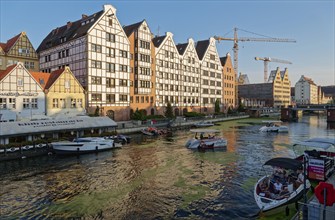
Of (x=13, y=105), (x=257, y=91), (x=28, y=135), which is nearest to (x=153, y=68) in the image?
(x=13, y=105)

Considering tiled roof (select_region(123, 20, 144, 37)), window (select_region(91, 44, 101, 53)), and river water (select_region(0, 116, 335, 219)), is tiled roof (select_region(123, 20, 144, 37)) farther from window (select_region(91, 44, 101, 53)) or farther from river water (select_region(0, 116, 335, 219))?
river water (select_region(0, 116, 335, 219))

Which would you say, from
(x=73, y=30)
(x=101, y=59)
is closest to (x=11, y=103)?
(x=101, y=59)

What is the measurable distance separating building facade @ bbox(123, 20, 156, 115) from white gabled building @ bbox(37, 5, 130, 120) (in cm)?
326

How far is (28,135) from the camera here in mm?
38344

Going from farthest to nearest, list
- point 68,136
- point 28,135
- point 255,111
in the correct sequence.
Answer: point 255,111, point 68,136, point 28,135

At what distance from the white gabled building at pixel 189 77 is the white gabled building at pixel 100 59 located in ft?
92.7

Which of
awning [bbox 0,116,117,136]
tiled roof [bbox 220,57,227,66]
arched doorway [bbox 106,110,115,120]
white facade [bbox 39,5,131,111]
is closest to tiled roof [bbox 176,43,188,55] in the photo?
white facade [bbox 39,5,131,111]

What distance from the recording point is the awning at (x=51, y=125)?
Answer: 3674cm

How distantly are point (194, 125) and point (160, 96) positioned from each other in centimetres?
1396

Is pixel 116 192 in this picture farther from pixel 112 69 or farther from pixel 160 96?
pixel 160 96

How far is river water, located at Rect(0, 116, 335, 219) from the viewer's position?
19.2 m

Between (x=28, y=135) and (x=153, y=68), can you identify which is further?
(x=153, y=68)

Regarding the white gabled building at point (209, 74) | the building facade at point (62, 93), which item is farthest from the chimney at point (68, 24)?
the white gabled building at point (209, 74)

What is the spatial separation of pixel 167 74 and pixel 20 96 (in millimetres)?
46927
